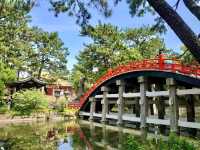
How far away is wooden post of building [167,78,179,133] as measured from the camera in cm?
2366

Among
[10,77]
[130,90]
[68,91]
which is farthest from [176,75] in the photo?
[68,91]

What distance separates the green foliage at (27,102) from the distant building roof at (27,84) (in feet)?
9.20

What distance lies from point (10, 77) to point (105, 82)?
39.7 feet

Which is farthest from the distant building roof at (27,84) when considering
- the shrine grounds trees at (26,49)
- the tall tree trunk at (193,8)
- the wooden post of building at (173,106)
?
the tall tree trunk at (193,8)

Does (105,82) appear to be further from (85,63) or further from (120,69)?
(85,63)

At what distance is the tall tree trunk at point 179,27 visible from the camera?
33.3ft

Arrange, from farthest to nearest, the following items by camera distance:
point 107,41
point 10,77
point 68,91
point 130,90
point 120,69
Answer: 1. point 68,91
2. point 107,41
3. point 10,77
4. point 130,90
5. point 120,69

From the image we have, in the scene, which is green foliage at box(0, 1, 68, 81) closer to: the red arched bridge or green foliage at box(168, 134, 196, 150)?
the red arched bridge

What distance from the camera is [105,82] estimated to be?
117 feet

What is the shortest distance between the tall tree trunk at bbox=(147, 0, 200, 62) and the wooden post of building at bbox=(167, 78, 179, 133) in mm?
13744

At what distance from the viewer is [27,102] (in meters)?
40.9

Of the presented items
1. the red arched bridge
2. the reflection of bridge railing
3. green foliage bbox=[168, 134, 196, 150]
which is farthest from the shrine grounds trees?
green foliage bbox=[168, 134, 196, 150]

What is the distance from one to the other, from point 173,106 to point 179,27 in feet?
46.5

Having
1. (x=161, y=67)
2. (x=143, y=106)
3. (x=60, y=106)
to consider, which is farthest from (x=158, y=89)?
(x=60, y=106)
